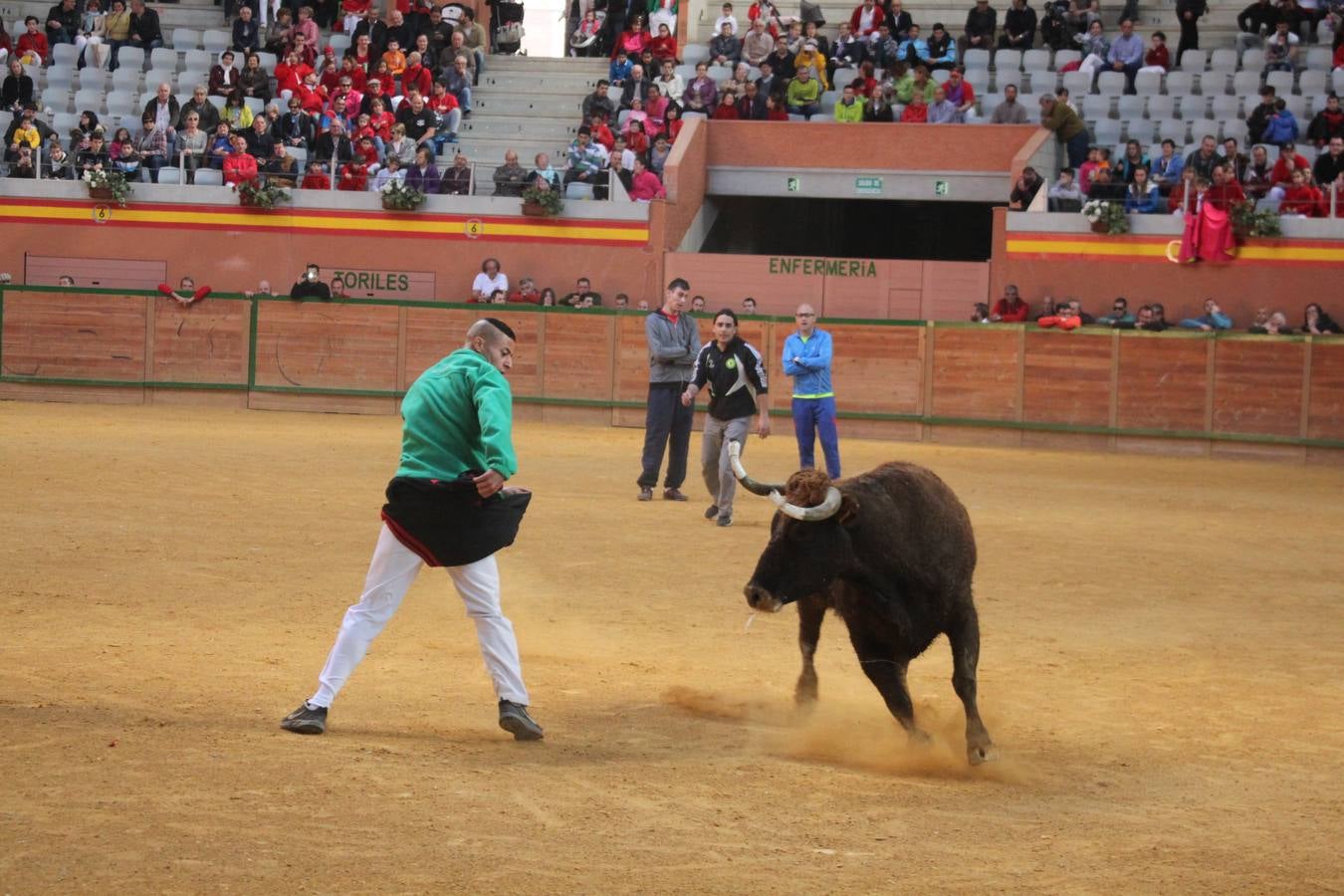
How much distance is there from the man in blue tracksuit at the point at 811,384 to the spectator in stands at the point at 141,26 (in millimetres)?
20958

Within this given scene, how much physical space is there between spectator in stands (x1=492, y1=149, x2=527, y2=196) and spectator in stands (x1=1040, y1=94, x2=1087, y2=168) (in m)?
8.76

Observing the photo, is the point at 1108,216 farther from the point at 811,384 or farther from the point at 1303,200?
the point at 811,384

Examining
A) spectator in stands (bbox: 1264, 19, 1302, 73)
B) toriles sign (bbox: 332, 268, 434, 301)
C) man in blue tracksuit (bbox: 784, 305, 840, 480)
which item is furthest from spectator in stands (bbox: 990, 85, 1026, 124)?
man in blue tracksuit (bbox: 784, 305, 840, 480)

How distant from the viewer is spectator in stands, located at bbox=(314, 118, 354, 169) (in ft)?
96.0

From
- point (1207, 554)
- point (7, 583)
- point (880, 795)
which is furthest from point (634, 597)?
point (1207, 554)

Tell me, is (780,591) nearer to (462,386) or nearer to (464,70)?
(462,386)

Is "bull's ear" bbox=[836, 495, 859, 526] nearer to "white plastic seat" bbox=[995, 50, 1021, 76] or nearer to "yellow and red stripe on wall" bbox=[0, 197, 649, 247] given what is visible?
"yellow and red stripe on wall" bbox=[0, 197, 649, 247]

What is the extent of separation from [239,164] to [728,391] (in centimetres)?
1719

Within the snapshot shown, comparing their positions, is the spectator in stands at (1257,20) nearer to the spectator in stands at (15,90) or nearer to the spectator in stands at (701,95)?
the spectator in stands at (701,95)

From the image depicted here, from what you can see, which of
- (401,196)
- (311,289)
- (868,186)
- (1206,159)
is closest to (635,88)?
(868,186)

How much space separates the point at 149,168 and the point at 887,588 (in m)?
25.1

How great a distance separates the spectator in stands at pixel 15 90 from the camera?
3088 centimetres

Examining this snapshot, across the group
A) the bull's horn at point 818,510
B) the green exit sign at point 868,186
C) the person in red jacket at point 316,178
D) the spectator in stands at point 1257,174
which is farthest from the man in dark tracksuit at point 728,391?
the person in red jacket at point 316,178

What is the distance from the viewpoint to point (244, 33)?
105ft
